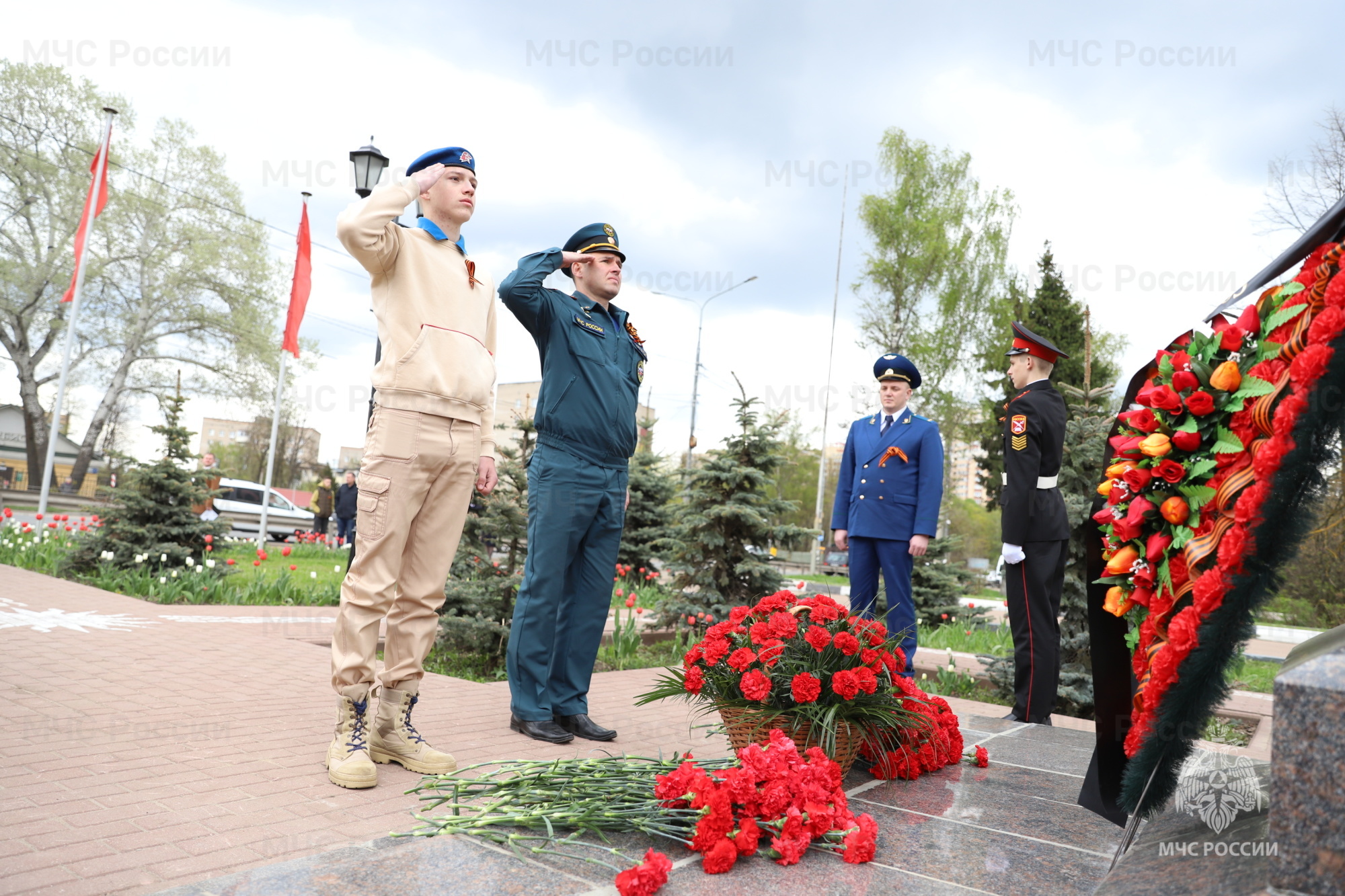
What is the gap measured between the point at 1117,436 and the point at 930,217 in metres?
27.0

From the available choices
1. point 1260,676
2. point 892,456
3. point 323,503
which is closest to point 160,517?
point 892,456

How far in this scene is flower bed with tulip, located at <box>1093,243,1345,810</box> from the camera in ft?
5.01

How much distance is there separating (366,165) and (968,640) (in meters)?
7.96

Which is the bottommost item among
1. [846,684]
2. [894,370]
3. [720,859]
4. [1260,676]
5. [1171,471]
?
[1260,676]

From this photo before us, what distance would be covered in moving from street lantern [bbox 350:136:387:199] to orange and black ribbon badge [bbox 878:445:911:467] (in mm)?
6396

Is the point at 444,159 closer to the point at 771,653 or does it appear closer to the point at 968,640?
the point at 771,653

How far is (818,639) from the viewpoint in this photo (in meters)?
3.08

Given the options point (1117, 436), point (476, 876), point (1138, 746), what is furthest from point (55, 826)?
point (1117, 436)

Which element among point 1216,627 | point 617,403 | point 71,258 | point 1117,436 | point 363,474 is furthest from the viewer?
point 71,258

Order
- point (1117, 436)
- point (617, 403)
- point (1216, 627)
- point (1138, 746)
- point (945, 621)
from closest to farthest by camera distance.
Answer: point (1216, 627), point (1138, 746), point (1117, 436), point (617, 403), point (945, 621)

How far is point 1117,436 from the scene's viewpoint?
232 centimetres

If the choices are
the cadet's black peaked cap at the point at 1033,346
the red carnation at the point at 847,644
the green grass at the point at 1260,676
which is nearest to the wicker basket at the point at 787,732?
the red carnation at the point at 847,644

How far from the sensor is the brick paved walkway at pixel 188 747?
7.34 ft

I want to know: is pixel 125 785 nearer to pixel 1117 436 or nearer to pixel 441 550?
pixel 441 550
